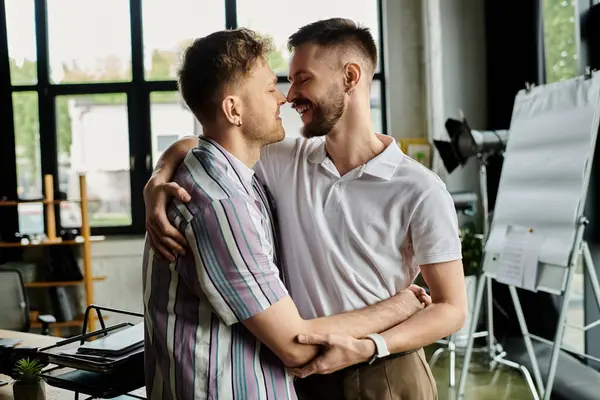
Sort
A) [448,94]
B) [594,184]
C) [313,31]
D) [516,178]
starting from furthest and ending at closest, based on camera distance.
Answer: [448,94] < [594,184] < [516,178] < [313,31]

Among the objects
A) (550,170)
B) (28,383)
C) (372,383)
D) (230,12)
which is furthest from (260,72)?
(230,12)

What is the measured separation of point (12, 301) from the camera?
3.61 meters

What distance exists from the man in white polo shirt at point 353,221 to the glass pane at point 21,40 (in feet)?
15.4

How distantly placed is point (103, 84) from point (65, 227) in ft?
4.41

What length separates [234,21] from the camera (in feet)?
18.2

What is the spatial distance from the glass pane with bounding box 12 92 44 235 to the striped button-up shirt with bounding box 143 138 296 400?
15.8 ft

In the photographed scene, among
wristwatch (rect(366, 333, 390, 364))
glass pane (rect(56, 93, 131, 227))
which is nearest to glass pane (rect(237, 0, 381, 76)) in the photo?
glass pane (rect(56, 93, 131, 227))

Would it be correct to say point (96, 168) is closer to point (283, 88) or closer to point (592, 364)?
point (283, 88)

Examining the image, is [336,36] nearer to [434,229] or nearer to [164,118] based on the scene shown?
[434,229]

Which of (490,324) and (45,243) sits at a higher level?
(45,243)

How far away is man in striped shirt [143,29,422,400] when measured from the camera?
110cm

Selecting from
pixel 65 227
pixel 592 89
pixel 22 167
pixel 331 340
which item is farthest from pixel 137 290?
pixel 331 340

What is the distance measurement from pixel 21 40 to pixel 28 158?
1.07 m

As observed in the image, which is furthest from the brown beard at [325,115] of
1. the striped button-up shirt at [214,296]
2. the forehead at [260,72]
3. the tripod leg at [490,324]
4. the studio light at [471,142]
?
the tripod leg at [490,324]
